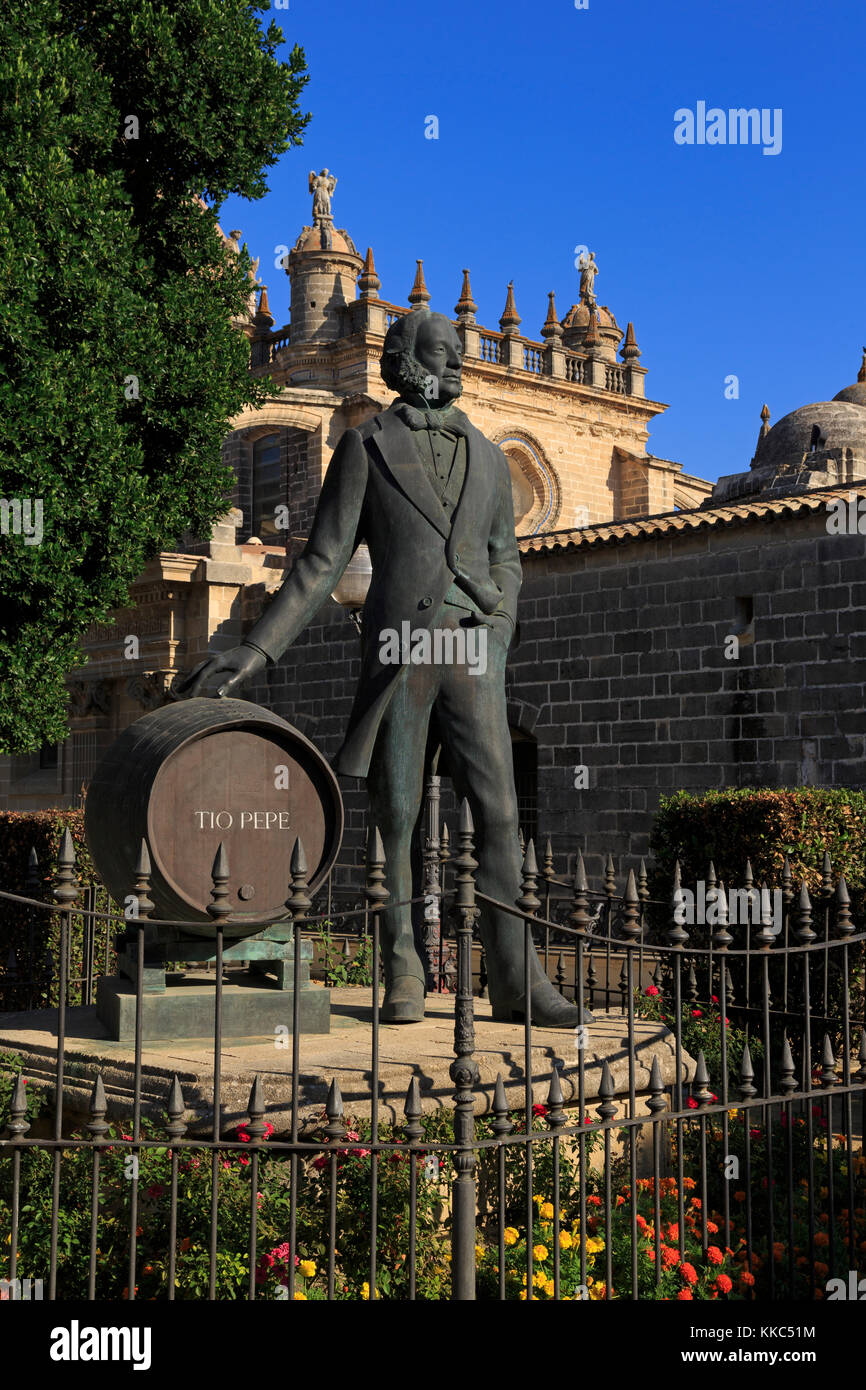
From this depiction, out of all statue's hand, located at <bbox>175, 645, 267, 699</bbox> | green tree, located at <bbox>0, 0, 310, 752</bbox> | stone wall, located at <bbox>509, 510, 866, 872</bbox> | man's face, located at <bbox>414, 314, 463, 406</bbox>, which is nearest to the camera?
statue's hand, located at <bbox>175, 645, 267, 699</bbox>

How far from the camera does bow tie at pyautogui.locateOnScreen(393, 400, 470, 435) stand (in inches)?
197

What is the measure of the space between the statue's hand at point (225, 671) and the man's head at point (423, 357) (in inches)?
47.1

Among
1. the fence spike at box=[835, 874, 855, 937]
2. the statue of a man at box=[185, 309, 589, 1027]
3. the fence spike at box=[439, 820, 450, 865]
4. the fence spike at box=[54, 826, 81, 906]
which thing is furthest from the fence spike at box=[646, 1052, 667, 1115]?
the fence spike at box=[54, 826, 81, 906]

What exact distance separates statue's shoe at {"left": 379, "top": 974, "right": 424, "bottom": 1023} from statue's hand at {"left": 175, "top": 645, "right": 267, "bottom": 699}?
1.28m

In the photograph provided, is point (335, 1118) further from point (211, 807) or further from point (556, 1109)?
point (211, 807)

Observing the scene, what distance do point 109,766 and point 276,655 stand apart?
2.63 ft

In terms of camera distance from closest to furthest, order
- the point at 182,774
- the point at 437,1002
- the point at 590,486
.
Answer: the point at 182,774
the point at 437,1002
the point at 590,486

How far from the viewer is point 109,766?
5027 mm

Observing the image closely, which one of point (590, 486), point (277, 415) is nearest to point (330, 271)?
point (277, 415)

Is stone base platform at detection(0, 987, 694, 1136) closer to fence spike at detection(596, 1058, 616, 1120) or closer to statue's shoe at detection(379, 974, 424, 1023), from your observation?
statue's shoe at detection(379, 974, 424, 1023)

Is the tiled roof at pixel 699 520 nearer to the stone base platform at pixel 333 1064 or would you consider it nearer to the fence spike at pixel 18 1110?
the stone base platform at pixel 333 1064

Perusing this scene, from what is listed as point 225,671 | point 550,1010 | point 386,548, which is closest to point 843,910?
point 550,1010
